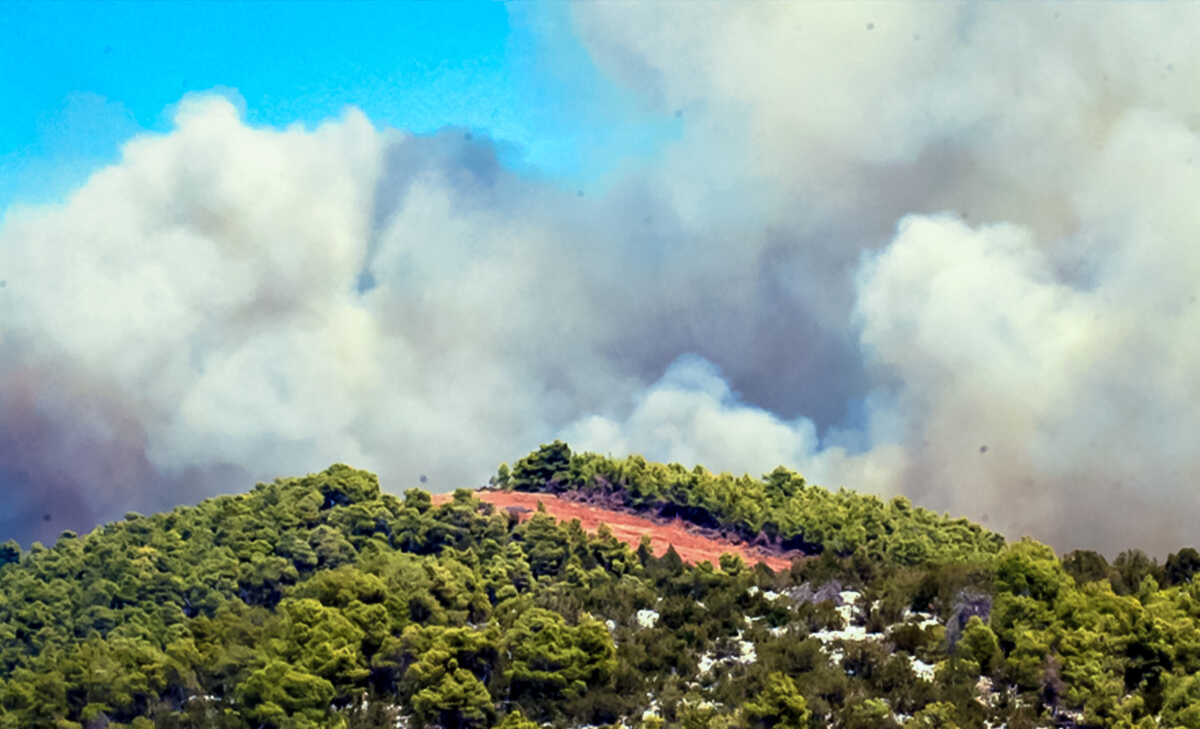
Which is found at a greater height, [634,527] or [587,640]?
[634,527]

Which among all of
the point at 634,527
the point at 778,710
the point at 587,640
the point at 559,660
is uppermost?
the point at 634,527

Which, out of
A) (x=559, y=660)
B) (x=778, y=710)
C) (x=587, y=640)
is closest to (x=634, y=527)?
(x=587, y=640)

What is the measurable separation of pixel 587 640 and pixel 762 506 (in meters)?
33.2

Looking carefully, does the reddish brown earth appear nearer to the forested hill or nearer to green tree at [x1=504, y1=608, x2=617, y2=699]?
the forested hill

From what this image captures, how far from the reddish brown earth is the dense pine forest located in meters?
6.57

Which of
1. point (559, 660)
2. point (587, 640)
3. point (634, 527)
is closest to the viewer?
point (559, 660)

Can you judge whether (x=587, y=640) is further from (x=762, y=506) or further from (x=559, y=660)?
(x=762, y=506)

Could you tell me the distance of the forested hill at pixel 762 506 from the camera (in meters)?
72.2

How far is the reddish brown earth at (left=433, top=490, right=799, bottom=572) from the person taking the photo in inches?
2840

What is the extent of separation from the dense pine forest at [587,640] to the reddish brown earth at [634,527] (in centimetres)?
657

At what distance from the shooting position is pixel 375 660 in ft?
151

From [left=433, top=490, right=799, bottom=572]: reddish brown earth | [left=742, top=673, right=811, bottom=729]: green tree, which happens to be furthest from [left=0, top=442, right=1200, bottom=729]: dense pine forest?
[left=433, top=490, right=799, bottom=572]: reddish brown earth

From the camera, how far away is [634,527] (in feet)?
247

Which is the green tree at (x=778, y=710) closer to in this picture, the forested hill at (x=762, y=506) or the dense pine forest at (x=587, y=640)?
the dense pine forest at (x=587, y=640)
